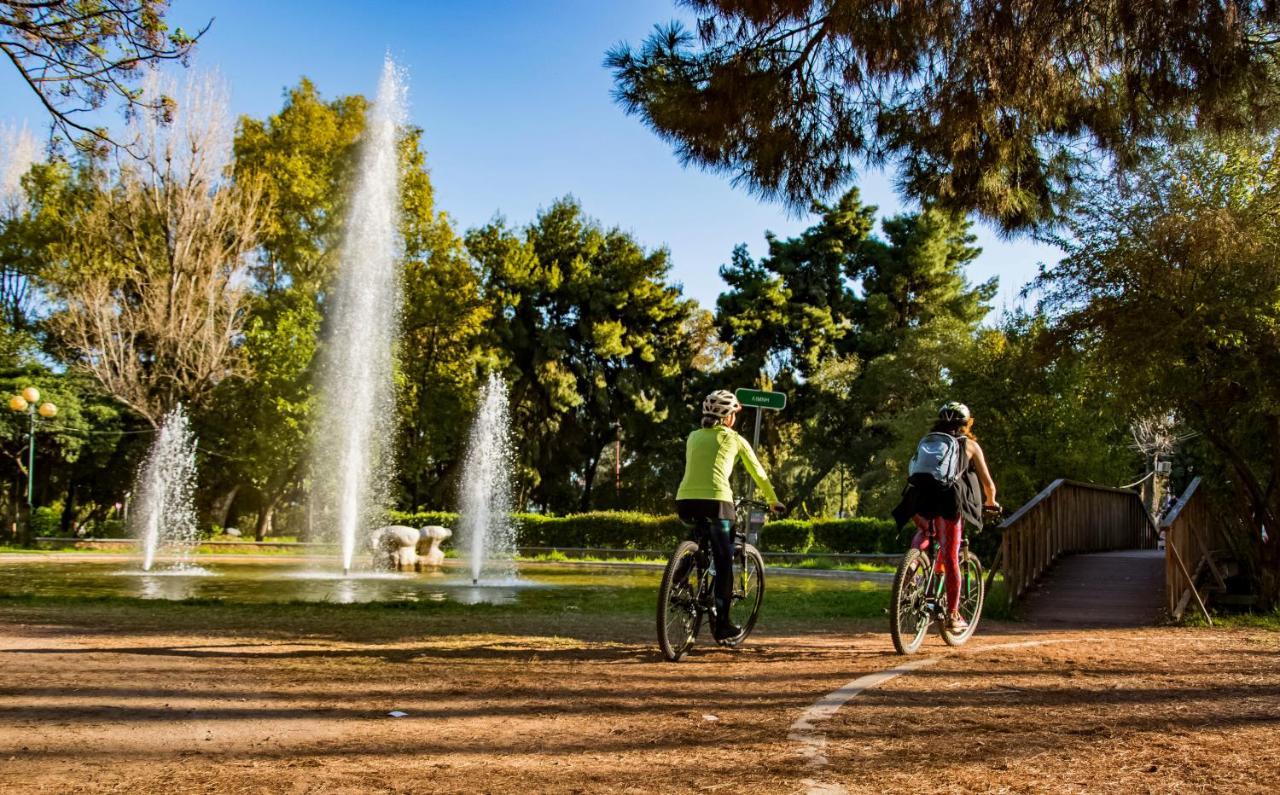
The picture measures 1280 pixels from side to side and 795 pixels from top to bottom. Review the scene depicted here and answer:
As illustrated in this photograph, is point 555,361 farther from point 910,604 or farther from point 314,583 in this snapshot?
point 910,604

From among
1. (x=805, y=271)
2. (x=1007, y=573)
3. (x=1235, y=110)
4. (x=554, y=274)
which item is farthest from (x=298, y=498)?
(x=1235, y=110)

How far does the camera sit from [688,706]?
5.62 meters

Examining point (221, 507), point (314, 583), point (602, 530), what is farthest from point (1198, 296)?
point (221, 507)

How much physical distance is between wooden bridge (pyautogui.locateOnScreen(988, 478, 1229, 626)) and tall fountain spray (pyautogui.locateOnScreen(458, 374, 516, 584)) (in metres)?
8.96

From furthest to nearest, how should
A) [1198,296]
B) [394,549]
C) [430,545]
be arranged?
1. [430,545]
2. [394,549]
3. [1198,296]

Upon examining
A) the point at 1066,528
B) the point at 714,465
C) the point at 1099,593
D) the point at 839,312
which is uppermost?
the point at 839,312

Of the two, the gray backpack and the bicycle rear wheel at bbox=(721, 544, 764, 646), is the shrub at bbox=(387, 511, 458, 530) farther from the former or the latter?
the gray backpack

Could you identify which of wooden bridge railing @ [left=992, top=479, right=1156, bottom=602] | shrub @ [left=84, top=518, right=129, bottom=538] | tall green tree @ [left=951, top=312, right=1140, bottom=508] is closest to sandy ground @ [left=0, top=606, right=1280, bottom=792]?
wooden bridge railing @ [left=992, top=479, right=1156, bottom=602]

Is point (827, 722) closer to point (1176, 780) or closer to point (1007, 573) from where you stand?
point (1176, 780)

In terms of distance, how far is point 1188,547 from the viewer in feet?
38.1

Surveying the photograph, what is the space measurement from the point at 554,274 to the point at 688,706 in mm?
39252

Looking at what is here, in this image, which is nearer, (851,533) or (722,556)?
(722,556)

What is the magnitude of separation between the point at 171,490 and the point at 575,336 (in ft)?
60.1

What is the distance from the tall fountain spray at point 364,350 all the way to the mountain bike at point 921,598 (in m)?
16.1
